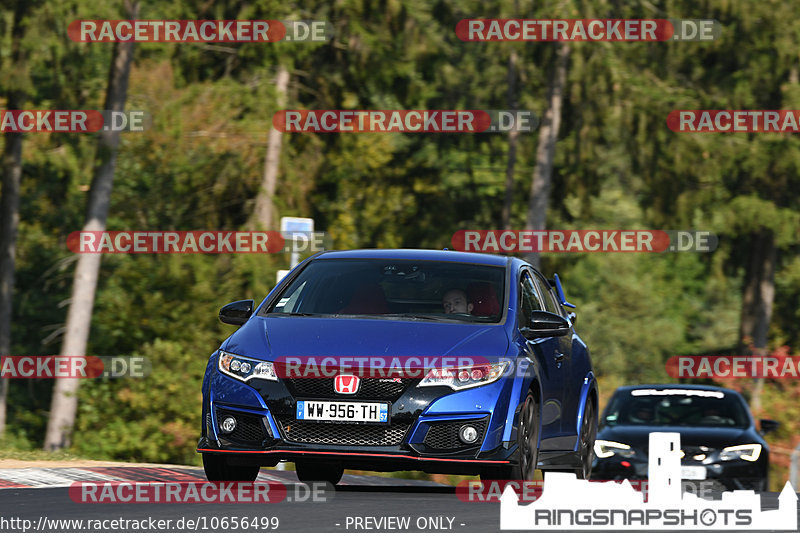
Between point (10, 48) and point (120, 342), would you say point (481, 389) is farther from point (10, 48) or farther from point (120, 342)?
point (120, 342)

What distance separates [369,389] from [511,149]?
113 feet

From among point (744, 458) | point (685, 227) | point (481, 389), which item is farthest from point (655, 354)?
point (481, 389)

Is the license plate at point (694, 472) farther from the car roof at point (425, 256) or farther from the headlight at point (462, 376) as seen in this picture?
the headlight at point (462, 376)

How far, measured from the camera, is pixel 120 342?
38312 millimetres

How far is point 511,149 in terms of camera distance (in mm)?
43531

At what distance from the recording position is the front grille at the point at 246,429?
31.4ft

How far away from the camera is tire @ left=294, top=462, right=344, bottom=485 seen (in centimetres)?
1219

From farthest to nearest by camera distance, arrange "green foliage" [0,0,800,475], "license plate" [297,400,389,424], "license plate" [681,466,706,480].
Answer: "green foliage" [0,0,800,475] < "license plate" [681,466,706,480] < "license plate" [297,400,389,424]

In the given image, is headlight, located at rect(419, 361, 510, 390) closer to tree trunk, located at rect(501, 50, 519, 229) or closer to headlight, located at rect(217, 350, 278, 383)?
headlight, located at rect(217, 350, 278, 383)

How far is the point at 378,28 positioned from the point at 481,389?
98.0 ft

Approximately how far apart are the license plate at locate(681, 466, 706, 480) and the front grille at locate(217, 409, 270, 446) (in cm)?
714

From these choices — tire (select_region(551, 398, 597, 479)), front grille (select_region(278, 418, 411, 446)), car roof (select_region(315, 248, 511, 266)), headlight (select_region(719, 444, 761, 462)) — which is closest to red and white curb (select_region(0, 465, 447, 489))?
tire (select_region(551, 398, 597, 479))

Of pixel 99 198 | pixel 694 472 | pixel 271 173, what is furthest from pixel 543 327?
pixel 271 173

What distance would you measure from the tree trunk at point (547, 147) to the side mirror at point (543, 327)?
25239 millimetres
